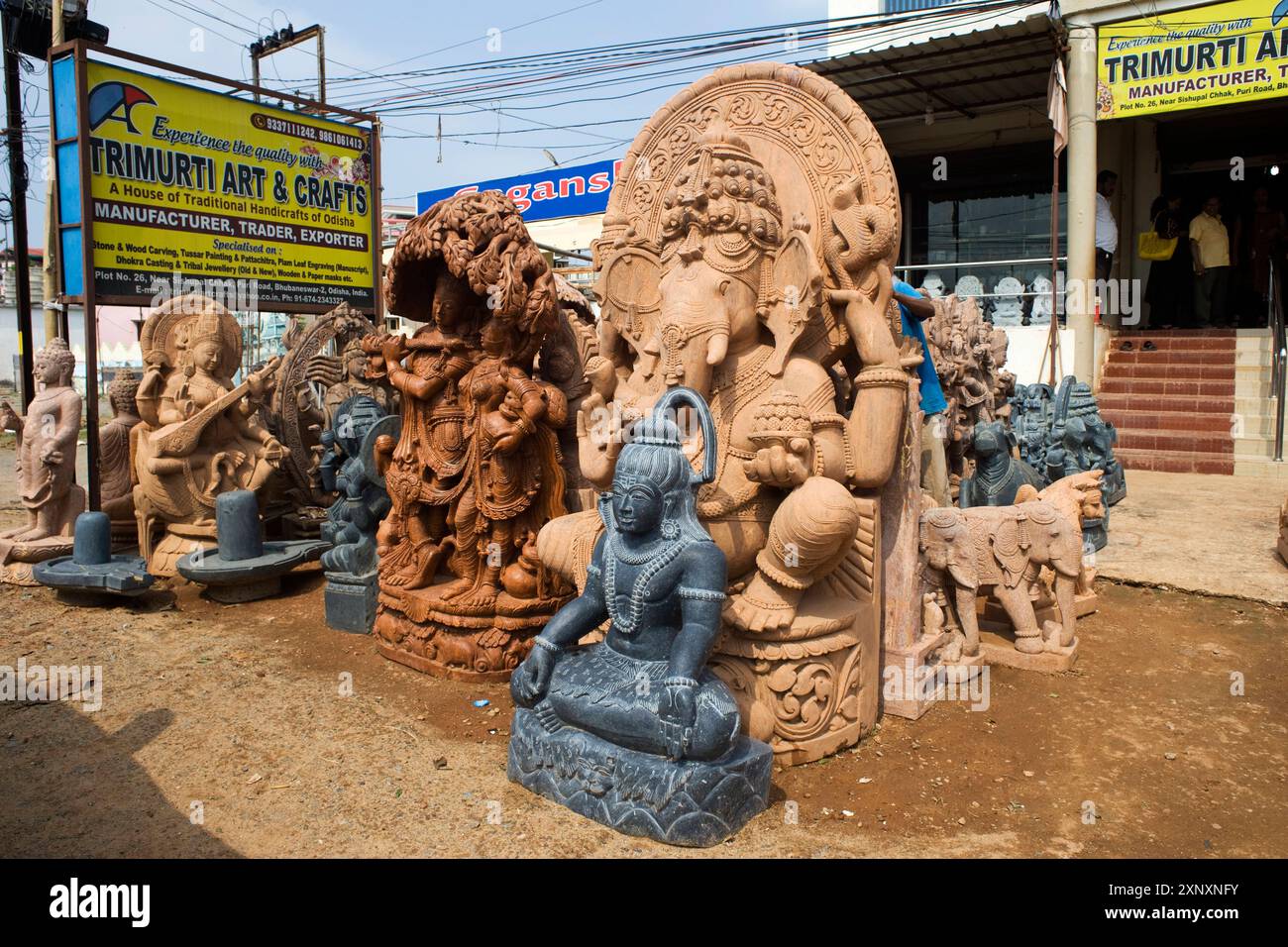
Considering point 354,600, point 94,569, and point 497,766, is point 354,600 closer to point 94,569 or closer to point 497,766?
point 94,569

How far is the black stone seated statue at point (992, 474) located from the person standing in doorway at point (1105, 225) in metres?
7.35

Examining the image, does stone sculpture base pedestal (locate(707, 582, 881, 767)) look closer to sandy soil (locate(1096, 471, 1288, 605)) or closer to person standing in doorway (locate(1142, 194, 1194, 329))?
sandy soil (locate(1096, 471, 1288, 605))

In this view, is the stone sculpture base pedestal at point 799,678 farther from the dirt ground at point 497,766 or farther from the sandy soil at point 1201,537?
the sandy soil at point 1201,537

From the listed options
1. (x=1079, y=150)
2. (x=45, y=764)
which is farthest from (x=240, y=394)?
(x=1079, y=150)

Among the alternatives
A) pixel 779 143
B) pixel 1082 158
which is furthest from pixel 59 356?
pixel 1082 158

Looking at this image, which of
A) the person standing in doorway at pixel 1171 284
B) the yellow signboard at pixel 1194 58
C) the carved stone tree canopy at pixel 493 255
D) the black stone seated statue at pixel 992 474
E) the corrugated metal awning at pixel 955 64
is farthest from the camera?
the person standing in doorway at pixel 1171 284

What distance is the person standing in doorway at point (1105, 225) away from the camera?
42.2ft

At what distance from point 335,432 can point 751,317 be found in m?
3.39

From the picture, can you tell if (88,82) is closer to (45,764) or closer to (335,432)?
(335,432)

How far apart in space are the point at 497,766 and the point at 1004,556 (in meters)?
2.89

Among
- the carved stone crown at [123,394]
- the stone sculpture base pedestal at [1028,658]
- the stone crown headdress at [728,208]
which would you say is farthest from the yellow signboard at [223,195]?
the stone sculpture base pedestal at [1028,658]

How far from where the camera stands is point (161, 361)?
24.3 ft

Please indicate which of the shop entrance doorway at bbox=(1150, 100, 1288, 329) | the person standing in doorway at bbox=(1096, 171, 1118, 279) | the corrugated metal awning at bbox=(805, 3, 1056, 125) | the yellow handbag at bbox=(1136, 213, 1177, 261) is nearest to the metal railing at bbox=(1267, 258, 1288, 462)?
the shop entrance doorway at bbox=(1150, 100, 1288, 329)

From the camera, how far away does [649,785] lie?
323 centimetres
